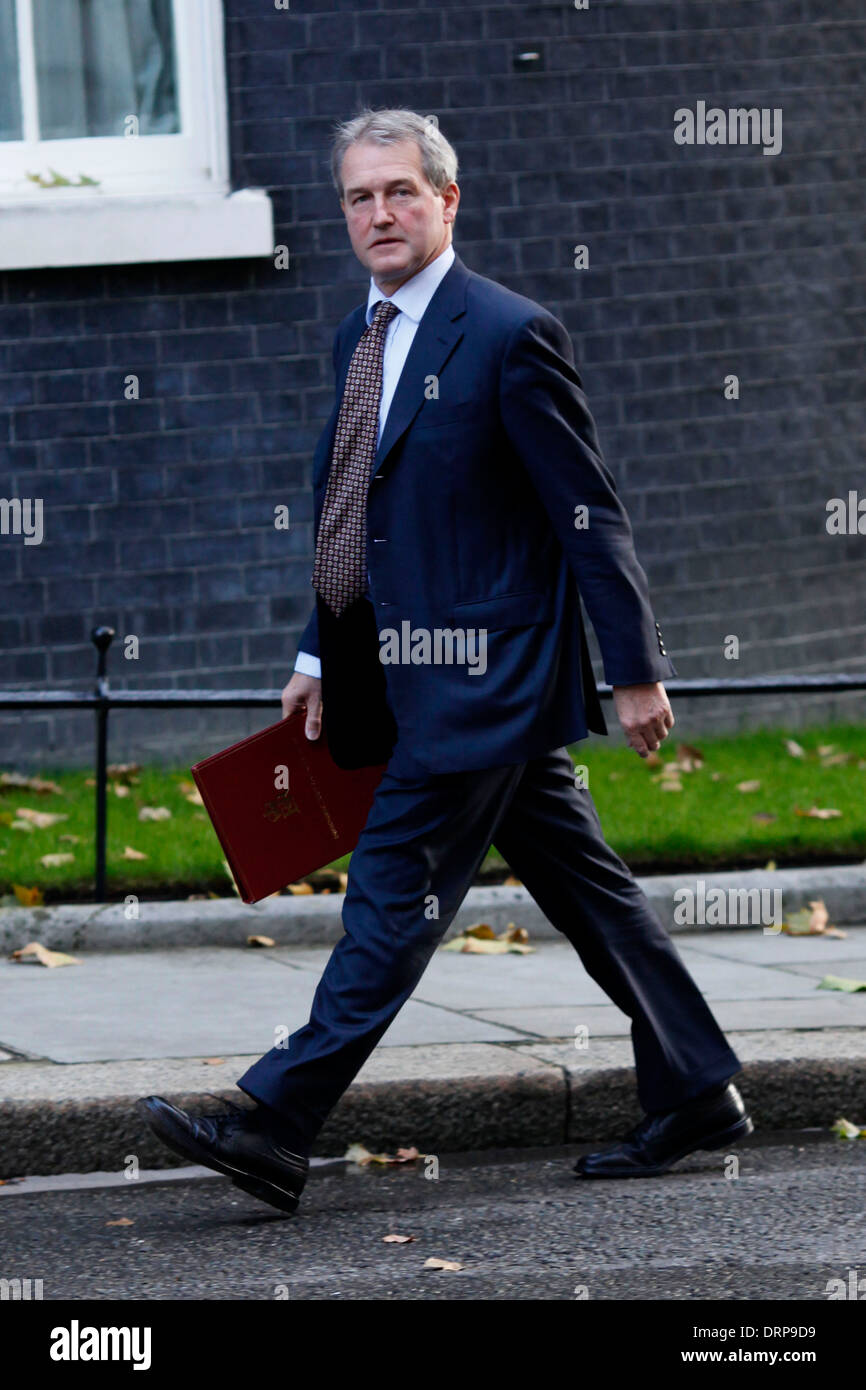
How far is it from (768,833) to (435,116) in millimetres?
3339

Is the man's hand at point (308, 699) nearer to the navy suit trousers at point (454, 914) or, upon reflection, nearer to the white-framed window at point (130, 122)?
the navy suit trousers at point (454, 914)

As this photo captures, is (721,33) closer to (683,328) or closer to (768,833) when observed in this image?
(683,328)

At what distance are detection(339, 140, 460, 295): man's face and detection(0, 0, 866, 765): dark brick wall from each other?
179 inches

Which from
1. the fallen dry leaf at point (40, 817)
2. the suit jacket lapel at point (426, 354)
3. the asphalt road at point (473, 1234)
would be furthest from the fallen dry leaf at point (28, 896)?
the suit jacket lapel at point (426, 354)

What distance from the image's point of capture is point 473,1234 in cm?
439

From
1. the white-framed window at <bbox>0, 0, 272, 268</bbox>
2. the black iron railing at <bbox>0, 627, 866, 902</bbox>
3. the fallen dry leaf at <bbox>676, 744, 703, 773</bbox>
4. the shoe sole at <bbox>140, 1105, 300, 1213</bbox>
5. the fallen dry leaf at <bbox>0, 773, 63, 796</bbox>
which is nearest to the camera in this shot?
the shoe sole at <bbox>140, 1105, 300, 1213</bbox>

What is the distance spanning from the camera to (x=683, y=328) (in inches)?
376

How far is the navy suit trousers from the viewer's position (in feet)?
14.2

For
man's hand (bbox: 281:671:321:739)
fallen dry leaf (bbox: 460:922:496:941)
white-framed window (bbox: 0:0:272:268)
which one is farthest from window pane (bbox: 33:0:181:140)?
man's hand (bbox: 281:671:321:739)

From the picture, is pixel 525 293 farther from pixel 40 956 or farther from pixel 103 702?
pixel 40 956

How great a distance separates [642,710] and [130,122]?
5.41 m

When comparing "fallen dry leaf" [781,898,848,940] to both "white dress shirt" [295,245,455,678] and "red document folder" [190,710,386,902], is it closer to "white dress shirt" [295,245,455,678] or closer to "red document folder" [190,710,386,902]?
"red document folder" [190,710,386,902]

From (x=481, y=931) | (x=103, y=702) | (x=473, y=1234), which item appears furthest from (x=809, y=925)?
(x=473, y=1234)

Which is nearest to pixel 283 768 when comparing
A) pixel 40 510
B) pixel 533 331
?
pixel 533 331
